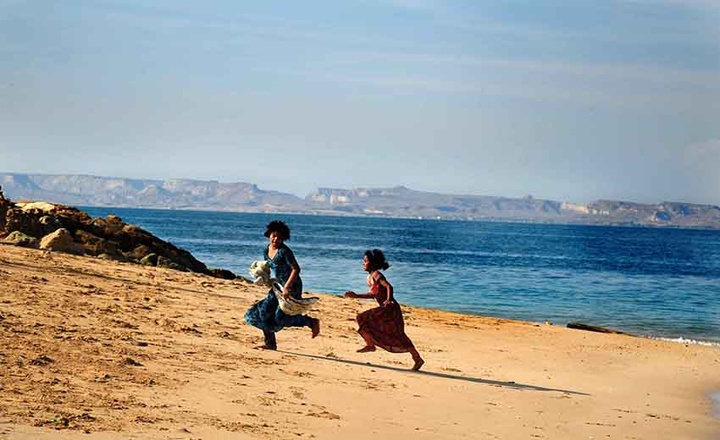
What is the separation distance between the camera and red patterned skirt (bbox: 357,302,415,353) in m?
14.4

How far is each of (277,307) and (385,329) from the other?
152 cm

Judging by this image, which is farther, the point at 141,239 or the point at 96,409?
the point at 141,239

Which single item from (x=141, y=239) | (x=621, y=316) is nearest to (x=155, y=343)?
(x=141, y=239)

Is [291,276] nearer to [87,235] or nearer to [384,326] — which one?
[384,326]

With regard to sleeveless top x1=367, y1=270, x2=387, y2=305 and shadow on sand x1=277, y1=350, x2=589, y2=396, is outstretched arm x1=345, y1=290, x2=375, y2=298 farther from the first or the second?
shadow on sand x1=277, y1=350, x2=589, y2=396

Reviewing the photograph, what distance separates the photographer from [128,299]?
16969 mm

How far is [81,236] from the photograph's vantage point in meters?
27.0

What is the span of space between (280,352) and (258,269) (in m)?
1.23

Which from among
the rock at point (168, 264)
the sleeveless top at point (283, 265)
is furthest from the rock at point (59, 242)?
the sleeveless top at point (283, 265)

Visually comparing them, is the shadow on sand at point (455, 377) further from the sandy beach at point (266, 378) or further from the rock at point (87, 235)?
the rock at point (87, 235)

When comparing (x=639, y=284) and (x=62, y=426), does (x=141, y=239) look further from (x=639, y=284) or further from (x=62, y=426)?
(x=639, y=284)

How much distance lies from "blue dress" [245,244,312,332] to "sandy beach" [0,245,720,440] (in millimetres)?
394

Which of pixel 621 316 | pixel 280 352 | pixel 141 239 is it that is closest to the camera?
pixel 280 352

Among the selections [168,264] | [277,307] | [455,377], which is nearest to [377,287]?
[277,307]
